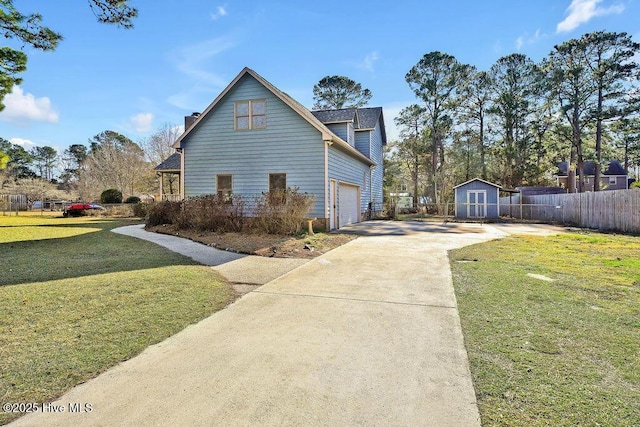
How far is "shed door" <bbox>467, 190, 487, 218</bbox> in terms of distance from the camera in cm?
2511

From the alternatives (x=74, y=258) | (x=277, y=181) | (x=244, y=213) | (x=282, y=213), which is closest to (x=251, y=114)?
(x=277, y=181)

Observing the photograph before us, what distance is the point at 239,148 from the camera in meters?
14.9

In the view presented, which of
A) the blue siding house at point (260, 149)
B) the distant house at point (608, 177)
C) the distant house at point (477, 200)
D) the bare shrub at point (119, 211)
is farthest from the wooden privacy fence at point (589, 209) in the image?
the bare shrub at point (119, 211)

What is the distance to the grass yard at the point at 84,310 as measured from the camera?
2779 millimetres

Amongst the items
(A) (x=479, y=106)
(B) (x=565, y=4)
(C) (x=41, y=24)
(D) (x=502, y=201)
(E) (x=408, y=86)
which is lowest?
(D) (x=502, y=201)

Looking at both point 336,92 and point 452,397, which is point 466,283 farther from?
point 336,92

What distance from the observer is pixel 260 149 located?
47.7 ft

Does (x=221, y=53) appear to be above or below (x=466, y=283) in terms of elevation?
above

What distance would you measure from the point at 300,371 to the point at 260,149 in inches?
499

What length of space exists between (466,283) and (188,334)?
4.60 meters

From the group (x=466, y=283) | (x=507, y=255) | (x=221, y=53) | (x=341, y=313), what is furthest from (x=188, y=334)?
(x=221, y=53)

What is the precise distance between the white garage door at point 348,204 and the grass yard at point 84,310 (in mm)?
9600

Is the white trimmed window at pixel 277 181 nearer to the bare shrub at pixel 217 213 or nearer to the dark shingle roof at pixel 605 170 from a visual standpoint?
the bare shrub at pixel 217 213

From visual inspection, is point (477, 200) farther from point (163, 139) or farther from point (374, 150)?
point (163, 139)
